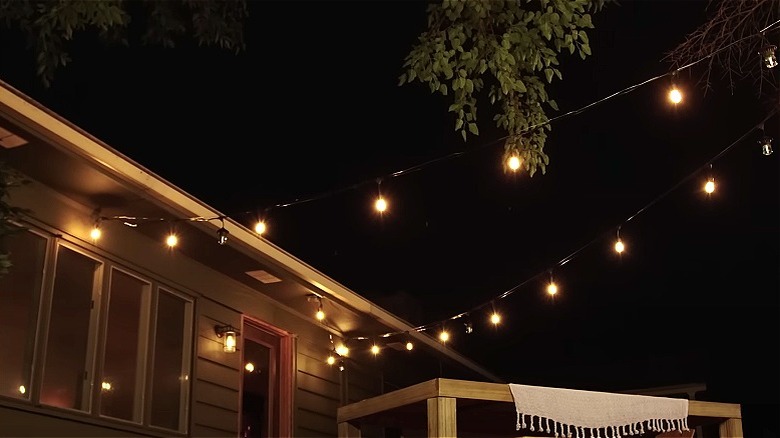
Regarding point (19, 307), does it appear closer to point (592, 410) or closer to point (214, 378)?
point (214, 378)

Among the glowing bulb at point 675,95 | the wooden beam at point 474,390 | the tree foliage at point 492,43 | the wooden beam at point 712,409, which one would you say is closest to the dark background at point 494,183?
the glowing bulb at point 675,95

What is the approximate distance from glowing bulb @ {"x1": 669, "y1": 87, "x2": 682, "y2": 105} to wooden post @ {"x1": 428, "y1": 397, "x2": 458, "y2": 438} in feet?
6.94

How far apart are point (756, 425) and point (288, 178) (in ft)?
27.3

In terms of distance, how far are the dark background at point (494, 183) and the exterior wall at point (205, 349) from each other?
1.16 metres

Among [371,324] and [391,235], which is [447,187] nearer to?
[391,235]

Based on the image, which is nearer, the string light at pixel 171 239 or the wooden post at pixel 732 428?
the wooden post at pixel 732 428

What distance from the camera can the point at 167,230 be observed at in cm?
641

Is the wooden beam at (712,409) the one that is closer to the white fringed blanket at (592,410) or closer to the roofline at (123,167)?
the white fringed blanket at (592,410)

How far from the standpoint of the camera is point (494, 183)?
48.1ft

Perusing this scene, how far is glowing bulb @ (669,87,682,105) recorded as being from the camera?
4848mm

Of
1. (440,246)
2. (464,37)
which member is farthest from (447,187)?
(464,37)

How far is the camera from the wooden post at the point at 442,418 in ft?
12.8

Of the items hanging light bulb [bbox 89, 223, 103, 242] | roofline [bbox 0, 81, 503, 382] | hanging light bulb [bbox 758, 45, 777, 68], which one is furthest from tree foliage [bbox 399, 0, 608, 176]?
hanging light bulb [bbox 89, 223, 103, 242]

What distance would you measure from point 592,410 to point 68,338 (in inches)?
135
